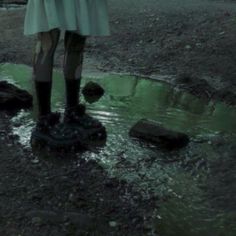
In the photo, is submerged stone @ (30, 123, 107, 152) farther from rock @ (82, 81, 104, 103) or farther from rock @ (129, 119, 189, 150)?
rock @ (82, 81, 104, 103)

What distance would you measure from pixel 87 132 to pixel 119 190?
75cm

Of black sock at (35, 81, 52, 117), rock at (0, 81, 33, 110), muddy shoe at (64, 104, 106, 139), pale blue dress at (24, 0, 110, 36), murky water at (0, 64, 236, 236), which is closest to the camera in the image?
murky water at (0, 64, 236, 236)

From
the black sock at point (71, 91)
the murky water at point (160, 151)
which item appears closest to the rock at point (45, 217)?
the murky water at point (160, 151)

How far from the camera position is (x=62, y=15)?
3.65 meters

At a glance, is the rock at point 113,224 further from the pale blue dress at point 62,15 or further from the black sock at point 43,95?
the pale blue dress at point 62,15

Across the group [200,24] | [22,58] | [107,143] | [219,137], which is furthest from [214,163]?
[200,24]

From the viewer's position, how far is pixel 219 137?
4.20 metres

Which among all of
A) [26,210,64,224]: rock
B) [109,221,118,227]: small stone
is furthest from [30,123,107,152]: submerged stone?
[109,221,118,227]: small stone

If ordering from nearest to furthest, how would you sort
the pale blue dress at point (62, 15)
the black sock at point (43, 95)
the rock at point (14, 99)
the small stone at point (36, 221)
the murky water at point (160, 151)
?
the small stone at point (36, 221)
the murky water at point (160, 151)
the pale blue dress at point (62, 15)
the black sock at point (43, 95)
the rock at point (14, 99)

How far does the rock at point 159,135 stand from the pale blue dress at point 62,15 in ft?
2.67

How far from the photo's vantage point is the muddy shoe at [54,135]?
377 cm

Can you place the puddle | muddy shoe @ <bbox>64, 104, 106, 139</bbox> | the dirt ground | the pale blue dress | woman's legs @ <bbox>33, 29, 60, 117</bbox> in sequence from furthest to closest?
the puddle
the dirt ground
muddy shoe @ <bbox>64, 104, 106, 139</bbox>
woman's legs @ <bbox>33, 29, 60, 117</bbox>
the pale blue dress

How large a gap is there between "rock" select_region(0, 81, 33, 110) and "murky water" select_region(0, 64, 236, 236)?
132 mm

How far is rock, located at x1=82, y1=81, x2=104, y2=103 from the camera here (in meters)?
5.10
